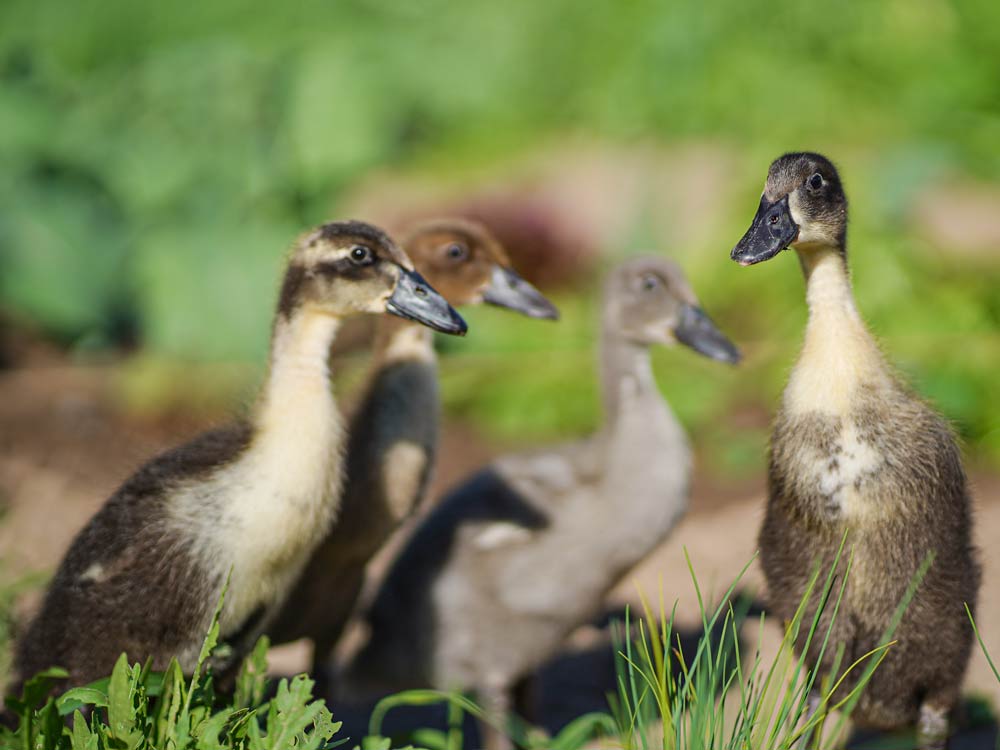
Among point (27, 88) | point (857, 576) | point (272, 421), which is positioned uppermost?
point (27, 88)

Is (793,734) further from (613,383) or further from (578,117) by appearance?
(578,117)

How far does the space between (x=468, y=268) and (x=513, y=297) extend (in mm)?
188

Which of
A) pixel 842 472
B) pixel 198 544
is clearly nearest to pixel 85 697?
pixel 198 544

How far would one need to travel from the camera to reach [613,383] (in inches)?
190

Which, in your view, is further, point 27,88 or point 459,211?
point 459,211

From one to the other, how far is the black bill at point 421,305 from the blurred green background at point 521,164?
3328mm

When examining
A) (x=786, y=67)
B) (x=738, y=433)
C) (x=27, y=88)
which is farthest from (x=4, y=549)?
(x=786, y=67)

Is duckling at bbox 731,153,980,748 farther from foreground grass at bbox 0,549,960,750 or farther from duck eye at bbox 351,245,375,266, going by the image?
duck eye at bbox 351,245,375,266

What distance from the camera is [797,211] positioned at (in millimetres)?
3207

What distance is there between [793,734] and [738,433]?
4.26 meters

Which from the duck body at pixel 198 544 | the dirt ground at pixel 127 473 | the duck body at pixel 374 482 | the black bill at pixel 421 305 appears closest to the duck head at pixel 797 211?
the black bill at pixel 421 305

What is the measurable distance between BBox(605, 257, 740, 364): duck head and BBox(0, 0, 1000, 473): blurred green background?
2.30m

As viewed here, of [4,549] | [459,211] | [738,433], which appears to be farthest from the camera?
[459,211]

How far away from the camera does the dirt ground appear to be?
5246 mm
